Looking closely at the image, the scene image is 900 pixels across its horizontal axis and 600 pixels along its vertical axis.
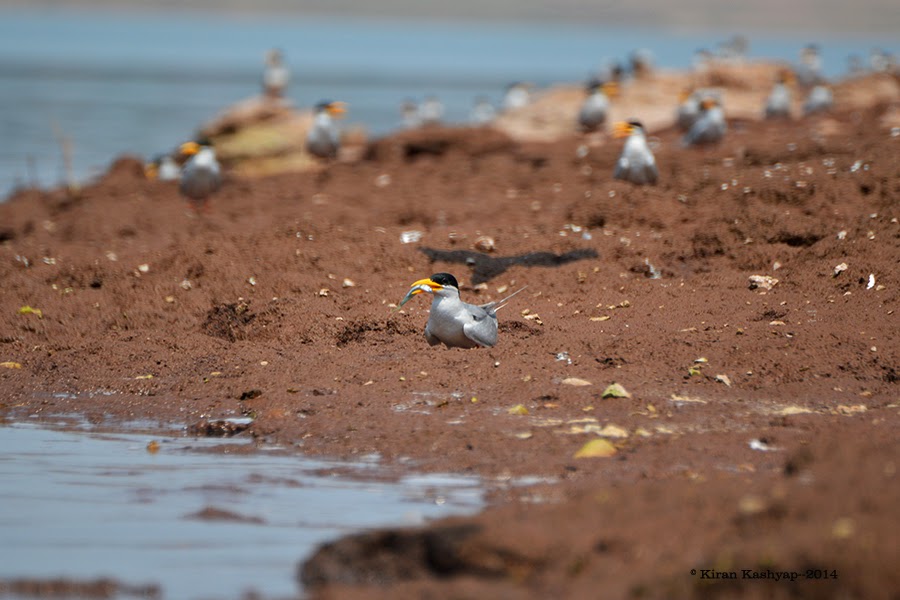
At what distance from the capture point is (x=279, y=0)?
13338 centimetres

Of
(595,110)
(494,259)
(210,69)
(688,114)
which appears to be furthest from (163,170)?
(210,69)

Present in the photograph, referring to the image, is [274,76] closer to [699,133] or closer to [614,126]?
[614,126]

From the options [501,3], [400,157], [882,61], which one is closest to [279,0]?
[501,3]

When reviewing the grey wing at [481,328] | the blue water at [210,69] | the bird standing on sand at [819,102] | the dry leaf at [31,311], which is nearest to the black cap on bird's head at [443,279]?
the grey wing at [481,328]

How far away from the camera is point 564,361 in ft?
24.1

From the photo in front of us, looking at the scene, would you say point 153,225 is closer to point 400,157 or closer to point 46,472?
point 400,157

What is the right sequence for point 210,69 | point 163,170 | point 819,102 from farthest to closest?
point 210,69 < point 819,102 < point 163,170

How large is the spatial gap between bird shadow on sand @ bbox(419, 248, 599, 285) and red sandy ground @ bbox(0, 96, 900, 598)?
0.10m

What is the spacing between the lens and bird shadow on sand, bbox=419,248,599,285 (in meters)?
9.42

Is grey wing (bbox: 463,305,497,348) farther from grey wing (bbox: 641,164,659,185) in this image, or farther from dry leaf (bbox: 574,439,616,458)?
grey wing (bbox: 641,164,659,185)

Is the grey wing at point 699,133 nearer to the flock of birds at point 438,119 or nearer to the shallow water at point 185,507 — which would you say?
the flock of birds at point 438,119

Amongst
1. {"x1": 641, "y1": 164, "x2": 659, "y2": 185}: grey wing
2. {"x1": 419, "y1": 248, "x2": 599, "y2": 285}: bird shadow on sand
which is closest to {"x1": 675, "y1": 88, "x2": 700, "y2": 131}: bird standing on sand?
{"x1": 641, "y1": 164, "x2": 659, "y2": 185}: grey wing

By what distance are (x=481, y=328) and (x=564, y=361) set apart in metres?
0.63

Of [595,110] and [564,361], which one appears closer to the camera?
[564,361]
